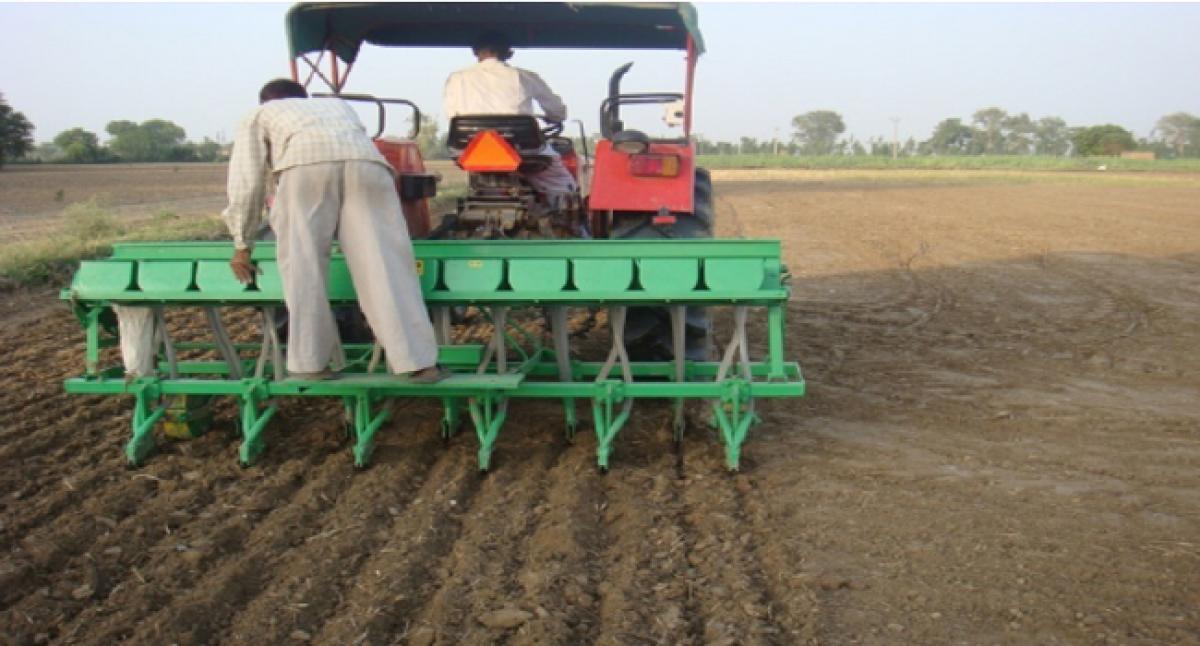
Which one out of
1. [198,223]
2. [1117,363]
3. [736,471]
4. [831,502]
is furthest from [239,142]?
[198,223]

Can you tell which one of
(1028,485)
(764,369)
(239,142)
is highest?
(239,142)

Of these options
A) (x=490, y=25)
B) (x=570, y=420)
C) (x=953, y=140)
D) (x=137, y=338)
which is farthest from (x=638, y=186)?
(x=953, y=140)

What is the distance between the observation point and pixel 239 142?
13.8 ft

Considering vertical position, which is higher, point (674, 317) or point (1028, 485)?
point (674, 317)

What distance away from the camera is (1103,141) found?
75.8 metres

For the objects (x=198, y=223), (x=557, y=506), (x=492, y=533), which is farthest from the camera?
(x=198, y=223)

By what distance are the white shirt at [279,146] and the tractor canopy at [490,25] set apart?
56.0 inches

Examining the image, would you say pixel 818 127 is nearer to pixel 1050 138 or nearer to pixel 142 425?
pixel 1050 138

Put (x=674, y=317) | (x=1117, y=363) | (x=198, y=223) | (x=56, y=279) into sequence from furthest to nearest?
(x=198, y=223) → (x=56, y=279) → (x=1117, y=363) → (x=674, y=317)

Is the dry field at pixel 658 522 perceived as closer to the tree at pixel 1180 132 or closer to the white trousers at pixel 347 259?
the white trousers at pixel 347 259

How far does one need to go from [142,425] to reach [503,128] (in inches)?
89.3

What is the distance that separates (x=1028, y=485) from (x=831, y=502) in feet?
2.99

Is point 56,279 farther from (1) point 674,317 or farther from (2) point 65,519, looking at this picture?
(1) point 674,317

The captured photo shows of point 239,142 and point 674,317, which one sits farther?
point 674,317
